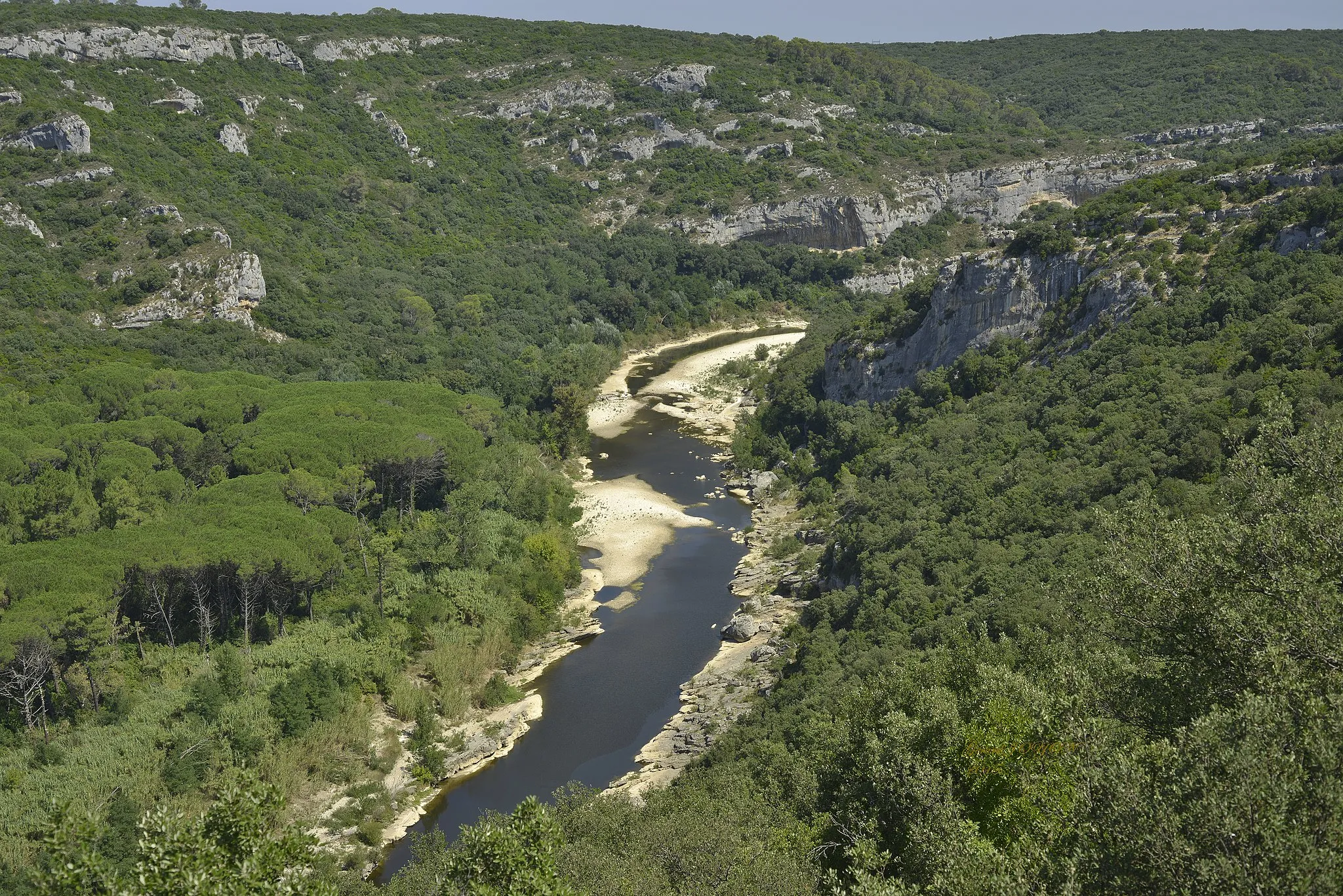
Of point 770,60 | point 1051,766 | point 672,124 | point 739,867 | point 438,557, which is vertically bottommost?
point 438,557

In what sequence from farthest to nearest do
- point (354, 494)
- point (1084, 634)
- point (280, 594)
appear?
point (354, 494), point (280, 594), point (1084, 634)

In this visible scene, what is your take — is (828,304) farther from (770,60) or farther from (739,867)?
(739,867)

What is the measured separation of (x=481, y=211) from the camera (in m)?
117

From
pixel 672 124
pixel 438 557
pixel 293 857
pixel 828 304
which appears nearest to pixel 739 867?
pixel 293 857

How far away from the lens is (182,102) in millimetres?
99312

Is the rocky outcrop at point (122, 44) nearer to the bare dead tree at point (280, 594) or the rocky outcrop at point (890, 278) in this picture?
the rocky outcrop at point (890, 278)

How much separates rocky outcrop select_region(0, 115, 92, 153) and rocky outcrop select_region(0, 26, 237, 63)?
1948 cm

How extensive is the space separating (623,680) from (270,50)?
368 ft

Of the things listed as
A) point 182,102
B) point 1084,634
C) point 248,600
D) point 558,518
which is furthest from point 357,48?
point 1084,634

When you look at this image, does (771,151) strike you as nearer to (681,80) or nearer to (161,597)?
(681,80)

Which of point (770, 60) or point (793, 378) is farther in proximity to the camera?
point (770, 60)

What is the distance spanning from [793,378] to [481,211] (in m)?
58.1

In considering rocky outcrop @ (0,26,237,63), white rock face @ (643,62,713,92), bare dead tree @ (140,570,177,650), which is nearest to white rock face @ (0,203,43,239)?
rocky outcrop @ (0,26,237,63)

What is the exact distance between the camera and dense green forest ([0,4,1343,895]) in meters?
14.2
